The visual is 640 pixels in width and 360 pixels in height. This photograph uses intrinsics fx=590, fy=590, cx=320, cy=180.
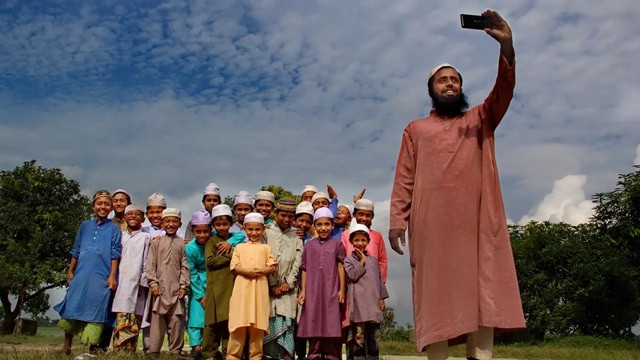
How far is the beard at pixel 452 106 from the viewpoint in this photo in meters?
4.25

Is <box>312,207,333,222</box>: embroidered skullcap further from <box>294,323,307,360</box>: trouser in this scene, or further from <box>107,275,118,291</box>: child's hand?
<box>107,275,118,291</box>: child's hand

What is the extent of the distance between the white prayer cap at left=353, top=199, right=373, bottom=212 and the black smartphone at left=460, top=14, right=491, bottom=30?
143 inches

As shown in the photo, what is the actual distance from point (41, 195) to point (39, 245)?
260cm

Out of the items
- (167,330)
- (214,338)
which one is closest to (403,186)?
(214,338)

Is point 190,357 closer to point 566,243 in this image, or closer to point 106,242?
point 106,242

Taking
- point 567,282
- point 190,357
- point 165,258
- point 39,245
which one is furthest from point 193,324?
point 39,245

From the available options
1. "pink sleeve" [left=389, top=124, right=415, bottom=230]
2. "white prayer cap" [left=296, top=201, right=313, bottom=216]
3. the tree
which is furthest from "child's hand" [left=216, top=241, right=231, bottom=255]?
the tree

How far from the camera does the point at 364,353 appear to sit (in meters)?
6.54

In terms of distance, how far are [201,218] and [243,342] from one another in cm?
152

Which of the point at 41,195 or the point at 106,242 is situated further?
the point at 41,195

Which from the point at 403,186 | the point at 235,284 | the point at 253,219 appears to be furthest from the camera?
the point at 253,219

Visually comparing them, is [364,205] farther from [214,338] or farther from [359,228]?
[214,338]

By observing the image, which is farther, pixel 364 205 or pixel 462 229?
pixel 364 205

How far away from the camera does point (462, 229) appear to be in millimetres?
3865
